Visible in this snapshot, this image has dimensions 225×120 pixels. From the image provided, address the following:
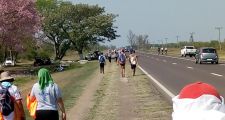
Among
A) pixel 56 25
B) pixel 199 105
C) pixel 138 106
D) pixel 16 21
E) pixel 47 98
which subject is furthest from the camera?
pixel 56 25

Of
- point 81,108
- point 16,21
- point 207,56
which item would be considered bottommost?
point 81,108

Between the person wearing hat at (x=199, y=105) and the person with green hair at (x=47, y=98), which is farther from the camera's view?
the person with green hair at (x=47, y=98)

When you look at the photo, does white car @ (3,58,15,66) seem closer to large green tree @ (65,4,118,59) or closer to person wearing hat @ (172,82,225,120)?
large green tree @ (65,4,118,59)

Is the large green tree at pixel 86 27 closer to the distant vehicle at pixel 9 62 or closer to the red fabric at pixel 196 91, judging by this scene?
the distant vehicle at pixel 9 62

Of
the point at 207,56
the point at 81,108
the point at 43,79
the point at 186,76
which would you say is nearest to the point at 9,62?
the point at 207,56

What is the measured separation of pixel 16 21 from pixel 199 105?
46.9m

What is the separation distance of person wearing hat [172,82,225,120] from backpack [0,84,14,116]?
17.5 feet

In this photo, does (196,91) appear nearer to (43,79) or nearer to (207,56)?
(43,79)

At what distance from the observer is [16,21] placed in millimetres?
48750

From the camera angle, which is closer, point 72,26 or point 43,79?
point 43,79

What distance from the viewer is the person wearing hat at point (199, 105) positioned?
2.80 m

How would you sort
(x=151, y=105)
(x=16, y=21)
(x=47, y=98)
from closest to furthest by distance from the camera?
(x=47, y=98) < (x=151, y=105) < (x=16, y=21)

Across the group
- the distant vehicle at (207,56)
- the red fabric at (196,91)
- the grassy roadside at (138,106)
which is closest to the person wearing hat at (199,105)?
the red fabric at (196,91)

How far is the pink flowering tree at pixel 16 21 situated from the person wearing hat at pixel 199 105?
4519 cm
